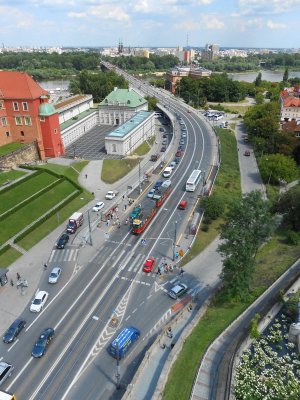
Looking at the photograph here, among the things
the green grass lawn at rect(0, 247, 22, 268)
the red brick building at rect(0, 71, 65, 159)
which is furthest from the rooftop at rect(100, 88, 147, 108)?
the green grass lawn at rect(0, 247, 22, 268)

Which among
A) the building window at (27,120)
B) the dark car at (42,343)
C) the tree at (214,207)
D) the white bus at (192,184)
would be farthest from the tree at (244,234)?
the building window at (27,120)

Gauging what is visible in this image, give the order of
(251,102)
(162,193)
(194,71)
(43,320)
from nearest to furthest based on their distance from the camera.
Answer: (43,320) → (162,193) → (251,102) → (194,71)

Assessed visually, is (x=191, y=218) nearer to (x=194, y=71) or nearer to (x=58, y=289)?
(x=58, y=289)

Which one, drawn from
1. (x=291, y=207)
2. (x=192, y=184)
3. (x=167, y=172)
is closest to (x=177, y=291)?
(x=291, y=207)

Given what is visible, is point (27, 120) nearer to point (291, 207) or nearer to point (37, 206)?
point (37, 206)

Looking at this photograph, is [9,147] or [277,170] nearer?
[9,147]

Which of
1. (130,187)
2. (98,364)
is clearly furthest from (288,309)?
(130,187)

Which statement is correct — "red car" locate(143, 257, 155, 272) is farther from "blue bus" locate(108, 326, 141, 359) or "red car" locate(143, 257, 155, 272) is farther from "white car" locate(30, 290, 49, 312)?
"white car" locate(30, 290, 49, 312)
